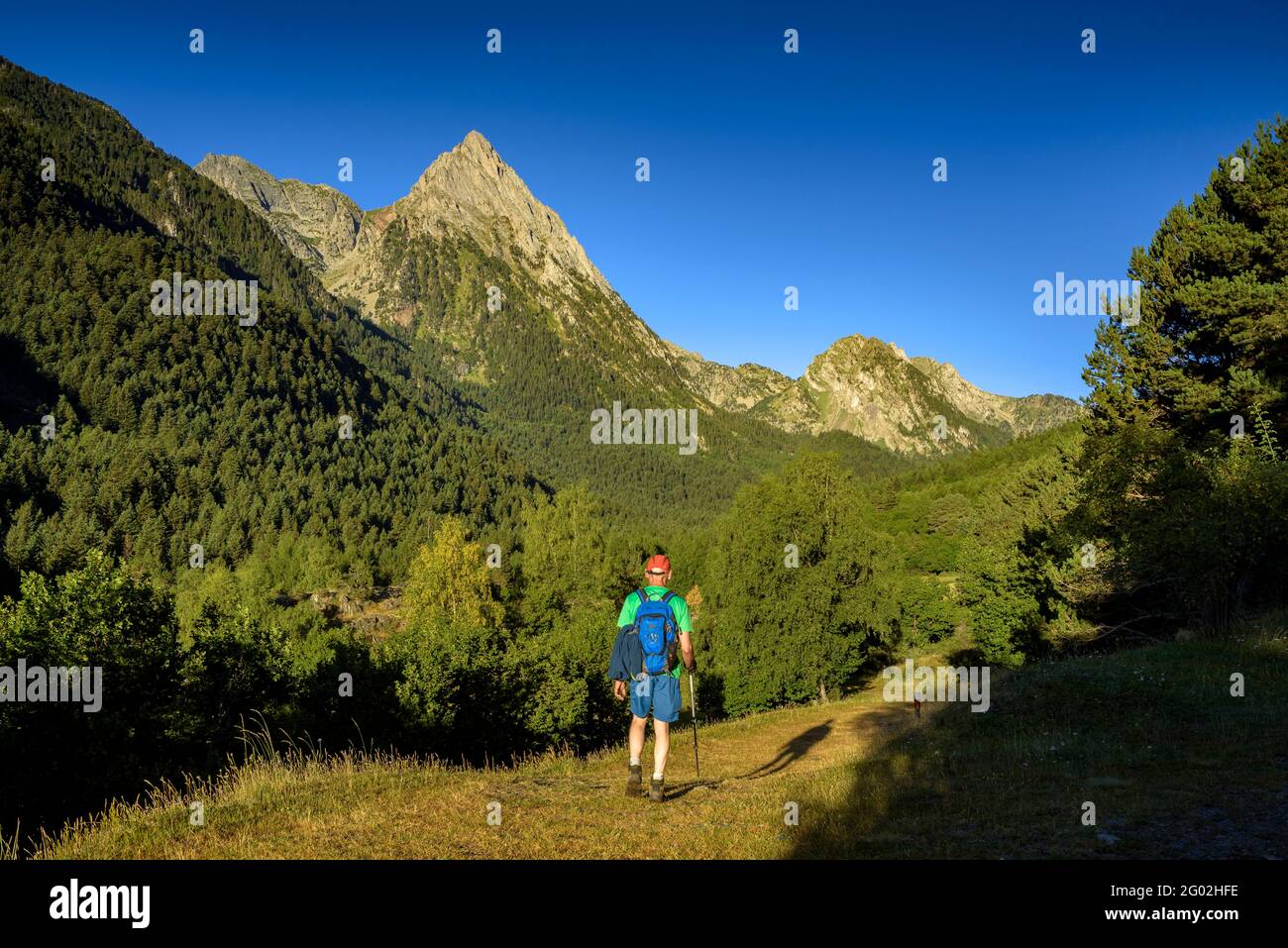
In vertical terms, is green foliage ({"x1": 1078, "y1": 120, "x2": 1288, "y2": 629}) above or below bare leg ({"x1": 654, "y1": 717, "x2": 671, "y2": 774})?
above

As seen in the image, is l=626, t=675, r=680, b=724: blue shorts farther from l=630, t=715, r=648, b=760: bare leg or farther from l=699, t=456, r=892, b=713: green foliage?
l=699, t=456, r=892, b=713: green foliage

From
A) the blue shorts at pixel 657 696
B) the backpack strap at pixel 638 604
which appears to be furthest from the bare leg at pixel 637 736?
the backpack strap at pixel 638 604

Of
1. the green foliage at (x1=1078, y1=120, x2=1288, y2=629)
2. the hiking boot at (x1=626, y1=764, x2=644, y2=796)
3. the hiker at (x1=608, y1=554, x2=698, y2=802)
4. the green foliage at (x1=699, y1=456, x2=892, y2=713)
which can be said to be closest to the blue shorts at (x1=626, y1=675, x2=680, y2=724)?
the hiker at (x1=608, y1=554, x2=698, y2=802)

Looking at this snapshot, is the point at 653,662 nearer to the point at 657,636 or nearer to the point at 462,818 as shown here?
the point at 657,636

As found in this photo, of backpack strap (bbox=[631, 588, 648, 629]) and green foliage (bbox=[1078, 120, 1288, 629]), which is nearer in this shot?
backpack strap (bbox=[631, 588, 648, 629])

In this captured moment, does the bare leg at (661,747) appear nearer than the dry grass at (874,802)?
No

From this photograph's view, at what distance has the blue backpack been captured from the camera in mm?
9211

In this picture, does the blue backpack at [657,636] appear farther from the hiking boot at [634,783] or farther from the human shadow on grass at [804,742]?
the human shadow on grass at [804,742]

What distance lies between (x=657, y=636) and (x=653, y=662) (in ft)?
1.27

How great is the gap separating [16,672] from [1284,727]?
34.0 m

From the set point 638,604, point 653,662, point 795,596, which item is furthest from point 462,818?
point 795,596

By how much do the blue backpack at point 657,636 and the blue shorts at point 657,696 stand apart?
5.1 inches

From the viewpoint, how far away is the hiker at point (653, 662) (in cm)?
920
